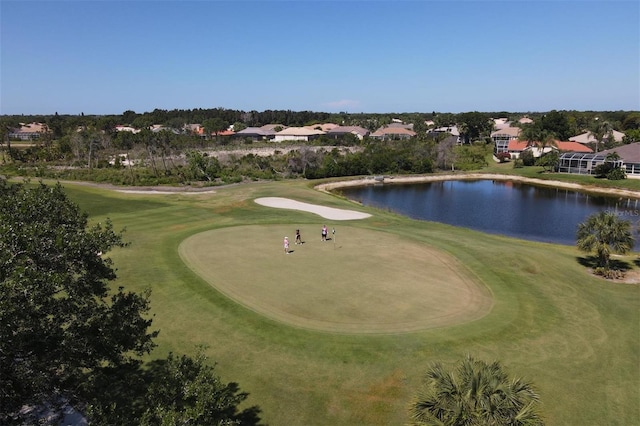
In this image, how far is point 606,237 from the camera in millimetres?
34719

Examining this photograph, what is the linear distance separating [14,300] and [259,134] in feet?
531

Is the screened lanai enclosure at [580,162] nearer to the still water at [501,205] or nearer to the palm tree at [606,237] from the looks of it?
the still water at [501,205]

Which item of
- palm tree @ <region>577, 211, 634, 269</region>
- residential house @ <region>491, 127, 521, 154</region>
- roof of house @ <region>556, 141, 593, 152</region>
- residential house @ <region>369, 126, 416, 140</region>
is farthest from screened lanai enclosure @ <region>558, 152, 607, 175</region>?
palm tree @ <region>577, 211, 634, 269</region>

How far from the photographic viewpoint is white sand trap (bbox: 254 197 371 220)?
53.0 m

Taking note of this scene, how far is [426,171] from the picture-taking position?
360ft

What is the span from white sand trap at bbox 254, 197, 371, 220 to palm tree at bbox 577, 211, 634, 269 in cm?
2356

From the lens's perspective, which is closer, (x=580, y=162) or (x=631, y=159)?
(x=631, y=159)

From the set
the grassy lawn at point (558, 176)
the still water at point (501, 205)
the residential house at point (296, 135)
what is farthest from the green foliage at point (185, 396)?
the residential house at point (296, 135)

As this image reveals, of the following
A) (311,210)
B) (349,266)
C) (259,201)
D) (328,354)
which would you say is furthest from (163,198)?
(328,354)

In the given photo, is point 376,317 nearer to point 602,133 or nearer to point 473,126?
point 602,133

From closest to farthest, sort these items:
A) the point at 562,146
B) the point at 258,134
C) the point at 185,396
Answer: the point at 185,396 → the point at 562,146 → the point at 258,134

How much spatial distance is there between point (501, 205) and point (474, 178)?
34530 mm

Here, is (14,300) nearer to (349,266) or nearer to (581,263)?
(349,266)

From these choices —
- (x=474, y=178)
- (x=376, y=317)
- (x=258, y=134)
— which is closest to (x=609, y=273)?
(x=376, y=317)
